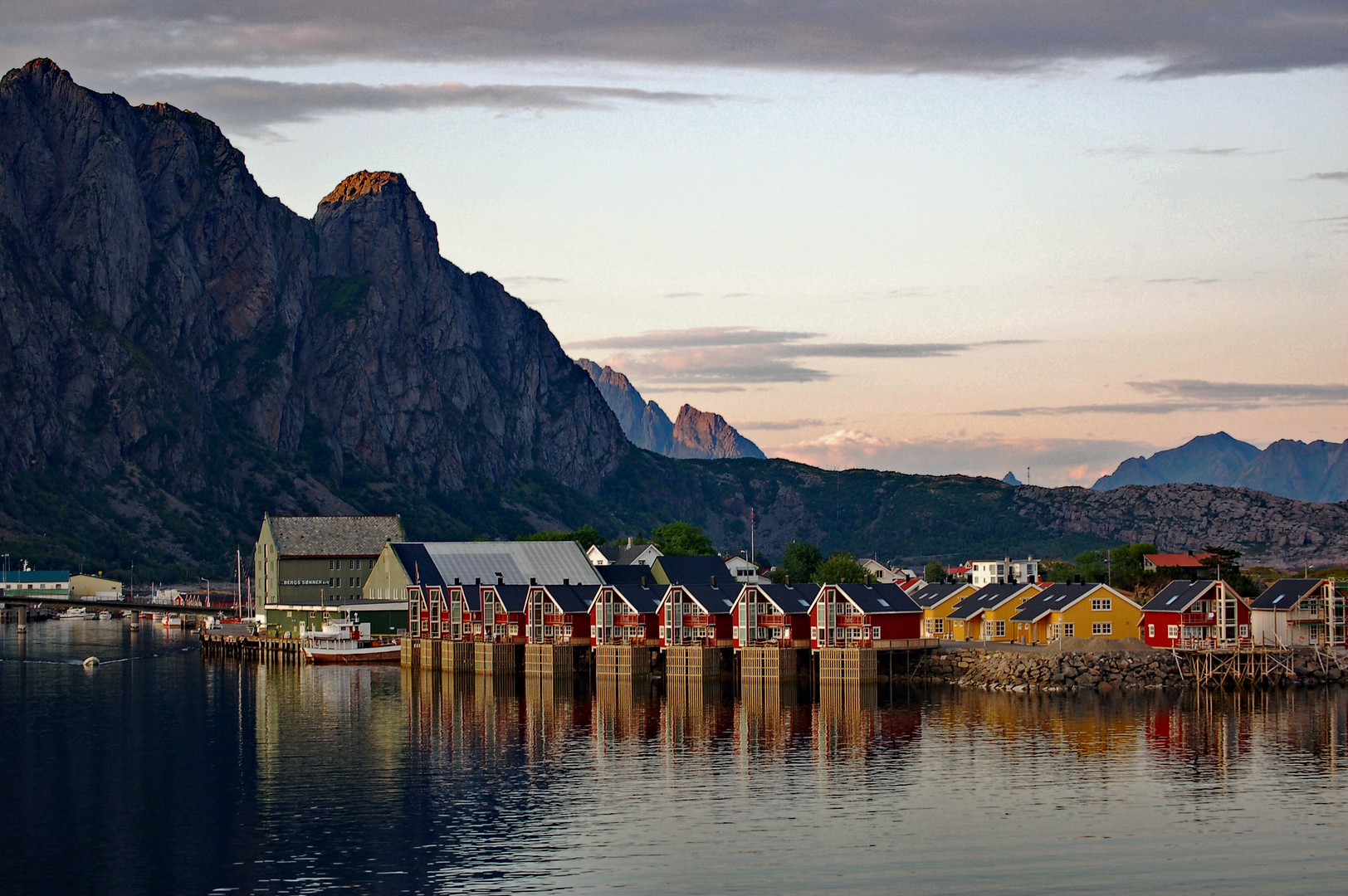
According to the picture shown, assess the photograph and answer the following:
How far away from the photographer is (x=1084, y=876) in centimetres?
5409

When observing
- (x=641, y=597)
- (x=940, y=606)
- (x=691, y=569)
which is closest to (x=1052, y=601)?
(x=940, y=606)

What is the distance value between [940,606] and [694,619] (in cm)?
3219

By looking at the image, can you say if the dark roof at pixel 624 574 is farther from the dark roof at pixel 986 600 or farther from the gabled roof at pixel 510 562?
the dark roof at pixel 986 600

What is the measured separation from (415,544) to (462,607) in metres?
30.1

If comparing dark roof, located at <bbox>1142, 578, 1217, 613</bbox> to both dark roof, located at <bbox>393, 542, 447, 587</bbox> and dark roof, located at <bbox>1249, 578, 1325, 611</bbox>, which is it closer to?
dark roof, located at <bbox>1249, 578, 1325, 611</bbox>

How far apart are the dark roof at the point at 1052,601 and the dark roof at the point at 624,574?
1790 inches

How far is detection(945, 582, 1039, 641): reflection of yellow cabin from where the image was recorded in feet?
464

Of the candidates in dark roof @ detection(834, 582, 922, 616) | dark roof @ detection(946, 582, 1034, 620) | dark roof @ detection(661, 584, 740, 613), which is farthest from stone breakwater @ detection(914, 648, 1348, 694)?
dark roof @ detection(661, 584, 740, 613)

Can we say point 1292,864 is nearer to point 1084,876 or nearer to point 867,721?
point 1084,876

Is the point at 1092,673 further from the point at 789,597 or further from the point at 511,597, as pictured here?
the point at 511,597

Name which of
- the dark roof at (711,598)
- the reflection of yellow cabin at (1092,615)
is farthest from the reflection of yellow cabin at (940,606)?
the dark roof at (711,598)

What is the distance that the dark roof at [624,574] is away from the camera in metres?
169

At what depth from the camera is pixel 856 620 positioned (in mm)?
124500

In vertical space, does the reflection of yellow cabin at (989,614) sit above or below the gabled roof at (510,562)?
below
